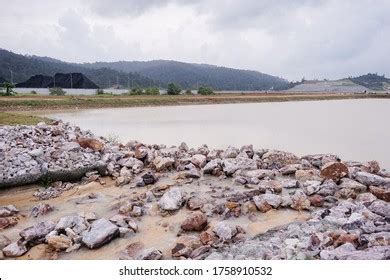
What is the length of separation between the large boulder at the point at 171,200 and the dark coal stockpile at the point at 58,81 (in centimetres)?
2174

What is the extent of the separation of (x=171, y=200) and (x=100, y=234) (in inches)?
39.9

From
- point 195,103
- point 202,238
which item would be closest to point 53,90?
point 195,103

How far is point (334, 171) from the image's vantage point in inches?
212

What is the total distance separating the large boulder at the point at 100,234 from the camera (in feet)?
12.9

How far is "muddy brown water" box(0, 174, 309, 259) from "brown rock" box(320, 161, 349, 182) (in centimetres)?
107

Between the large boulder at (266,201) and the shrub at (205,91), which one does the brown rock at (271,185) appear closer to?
the large boulder at (266,201)

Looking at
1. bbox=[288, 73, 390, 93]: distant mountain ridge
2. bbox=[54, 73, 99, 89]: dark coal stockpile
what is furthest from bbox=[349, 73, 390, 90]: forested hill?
bbox=[54, 73, 99, 89]: dark coal stockpile

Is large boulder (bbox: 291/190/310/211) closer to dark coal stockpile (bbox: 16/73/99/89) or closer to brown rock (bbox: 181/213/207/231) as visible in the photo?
brown rock (bbox: 181/213/207/231)

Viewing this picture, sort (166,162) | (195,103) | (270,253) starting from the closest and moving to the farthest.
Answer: (270,253), (166,162), (195,103)

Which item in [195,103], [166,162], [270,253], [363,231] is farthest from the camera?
[195,103]

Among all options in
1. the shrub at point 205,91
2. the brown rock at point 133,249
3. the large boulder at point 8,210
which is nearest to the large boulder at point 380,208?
the brown rock at point 133,249
